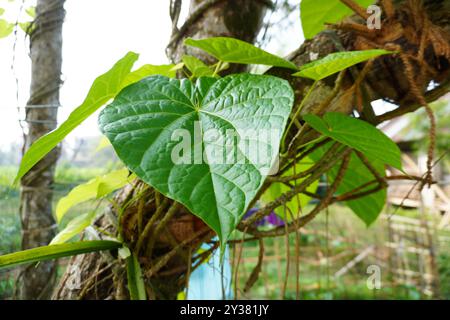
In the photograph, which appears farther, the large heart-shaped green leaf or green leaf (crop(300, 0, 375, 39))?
green leaf (crop(300, 0, 375, 39))

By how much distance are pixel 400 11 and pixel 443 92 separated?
9 centimetres

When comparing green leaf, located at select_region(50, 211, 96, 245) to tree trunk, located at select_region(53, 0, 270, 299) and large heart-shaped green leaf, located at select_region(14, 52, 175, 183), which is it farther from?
large heart-shaped green leaf, located at select_region(14, 52, 175, 183)

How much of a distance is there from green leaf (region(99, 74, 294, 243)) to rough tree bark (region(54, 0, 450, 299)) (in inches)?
5.0

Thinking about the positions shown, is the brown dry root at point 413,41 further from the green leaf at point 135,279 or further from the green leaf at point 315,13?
the green leaf at point 135,279

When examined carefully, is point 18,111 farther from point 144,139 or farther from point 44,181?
point 144,139

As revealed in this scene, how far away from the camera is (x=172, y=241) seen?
42 cm

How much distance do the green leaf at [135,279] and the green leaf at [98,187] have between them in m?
0.08

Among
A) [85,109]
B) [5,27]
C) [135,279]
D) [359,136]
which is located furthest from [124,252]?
[5,27]

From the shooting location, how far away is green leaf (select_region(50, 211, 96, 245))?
0.41 meters

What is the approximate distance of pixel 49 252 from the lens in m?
0.33

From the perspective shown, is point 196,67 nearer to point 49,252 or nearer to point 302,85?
point 302,85

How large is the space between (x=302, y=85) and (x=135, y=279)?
0.28 metres

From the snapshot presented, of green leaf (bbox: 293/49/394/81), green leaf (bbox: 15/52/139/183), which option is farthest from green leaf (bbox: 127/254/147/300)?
green leaf (bbox: 293/49/394/81)

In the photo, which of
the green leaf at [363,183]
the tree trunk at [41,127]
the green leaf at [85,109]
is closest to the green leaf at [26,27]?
the tree trunk at [41,127]
